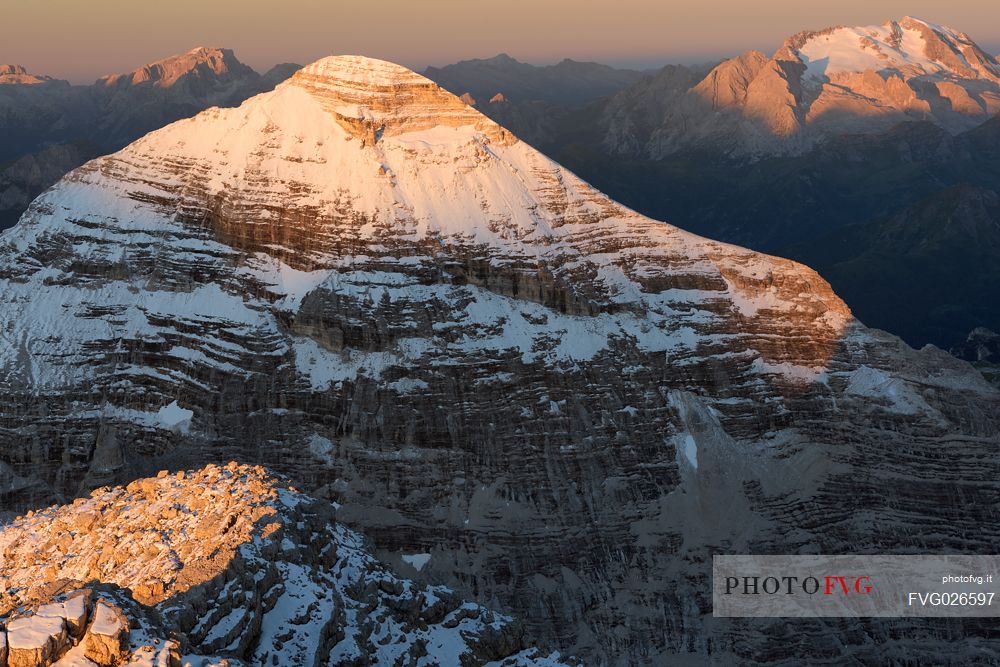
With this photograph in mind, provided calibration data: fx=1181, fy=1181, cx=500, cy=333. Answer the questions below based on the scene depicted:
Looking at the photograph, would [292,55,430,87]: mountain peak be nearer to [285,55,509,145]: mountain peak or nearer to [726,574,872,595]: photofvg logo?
[285,55,509,145]: mountain peak

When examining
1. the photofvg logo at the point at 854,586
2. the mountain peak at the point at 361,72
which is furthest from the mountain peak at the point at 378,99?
the photofvg logo at the point at 854,586

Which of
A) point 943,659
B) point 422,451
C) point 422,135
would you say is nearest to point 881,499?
point 943,659

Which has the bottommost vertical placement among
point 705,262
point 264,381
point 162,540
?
point 264,381

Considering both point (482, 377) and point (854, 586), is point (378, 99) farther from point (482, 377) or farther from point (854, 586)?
point (854, 586)

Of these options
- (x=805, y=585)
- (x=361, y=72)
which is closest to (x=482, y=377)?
(x=805, y=585)

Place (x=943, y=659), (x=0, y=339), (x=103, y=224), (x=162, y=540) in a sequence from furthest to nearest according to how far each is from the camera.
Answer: (x=103, y=224)
(x=0, y=339)
(x=943, y=659)
(x=162, y=540)

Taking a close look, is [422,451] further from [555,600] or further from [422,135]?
[422,135]

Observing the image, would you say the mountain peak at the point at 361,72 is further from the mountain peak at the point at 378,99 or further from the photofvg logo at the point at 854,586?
the photofvg logo at the point at 854,586
